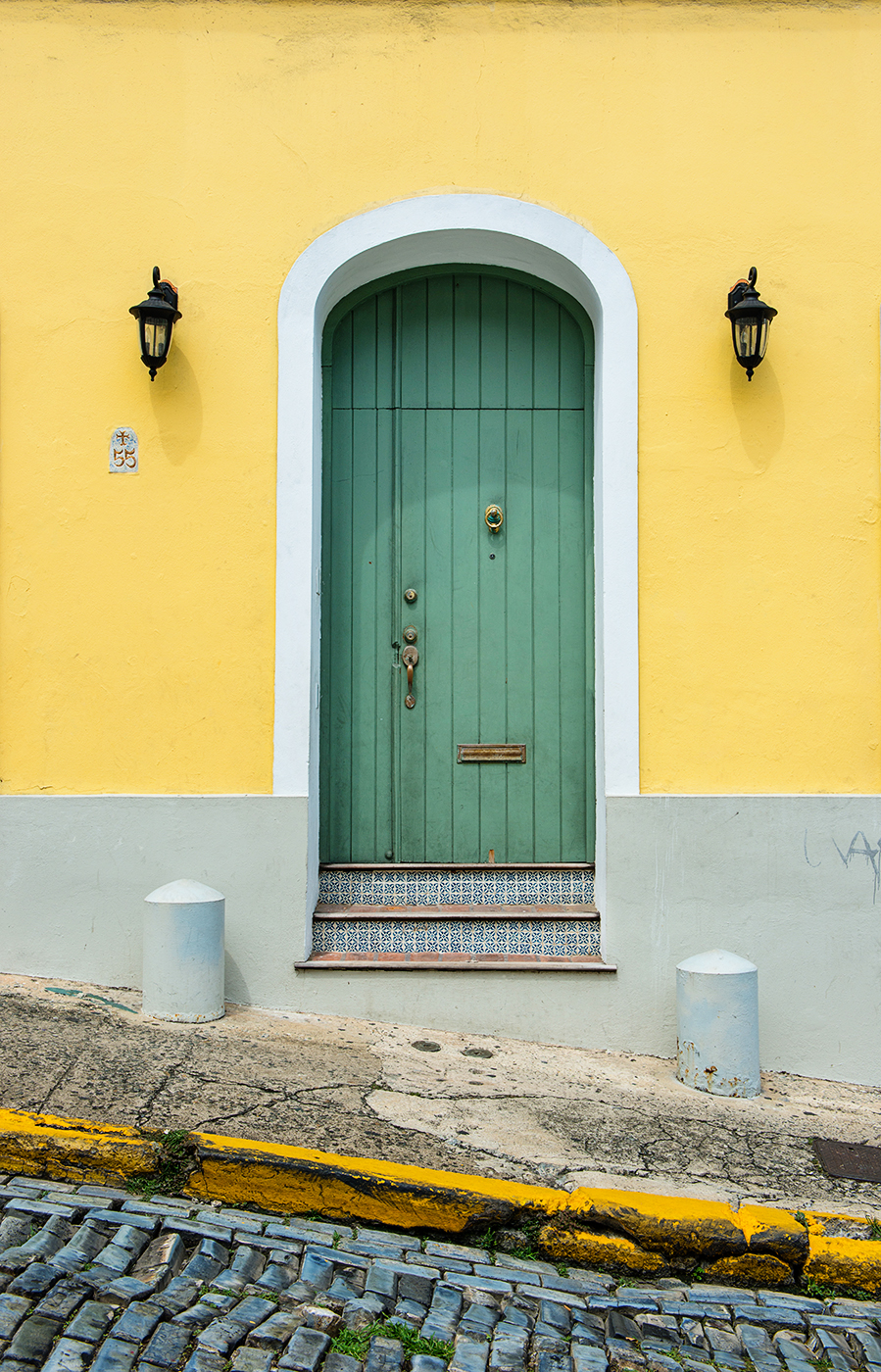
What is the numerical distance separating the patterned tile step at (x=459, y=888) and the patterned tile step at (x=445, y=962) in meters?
0.35

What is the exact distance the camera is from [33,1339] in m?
2.49

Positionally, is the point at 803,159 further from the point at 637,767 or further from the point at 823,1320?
the point at 823,1320

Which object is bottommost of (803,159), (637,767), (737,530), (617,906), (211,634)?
(617,906)

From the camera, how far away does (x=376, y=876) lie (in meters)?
5.11

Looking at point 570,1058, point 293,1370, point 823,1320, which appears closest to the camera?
point 293,1370

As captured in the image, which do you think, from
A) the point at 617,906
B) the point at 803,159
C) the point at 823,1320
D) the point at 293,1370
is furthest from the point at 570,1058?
the point at 803,159

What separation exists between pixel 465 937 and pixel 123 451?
2744 mm

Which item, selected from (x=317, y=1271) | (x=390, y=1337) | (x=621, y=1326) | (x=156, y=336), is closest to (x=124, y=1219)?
(x=317, y=1271)

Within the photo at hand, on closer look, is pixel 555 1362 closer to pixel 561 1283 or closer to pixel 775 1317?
pixel 561 1283

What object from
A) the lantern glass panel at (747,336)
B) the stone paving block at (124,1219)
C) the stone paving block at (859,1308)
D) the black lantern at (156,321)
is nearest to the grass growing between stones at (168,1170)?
the stone paving block at (124,1219)

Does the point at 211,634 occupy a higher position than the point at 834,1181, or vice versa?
the point at 211,634

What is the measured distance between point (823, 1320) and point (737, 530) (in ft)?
10.3

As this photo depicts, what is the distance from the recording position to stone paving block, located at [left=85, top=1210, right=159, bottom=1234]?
297 centimetres

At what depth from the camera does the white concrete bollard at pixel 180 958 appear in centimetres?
445
